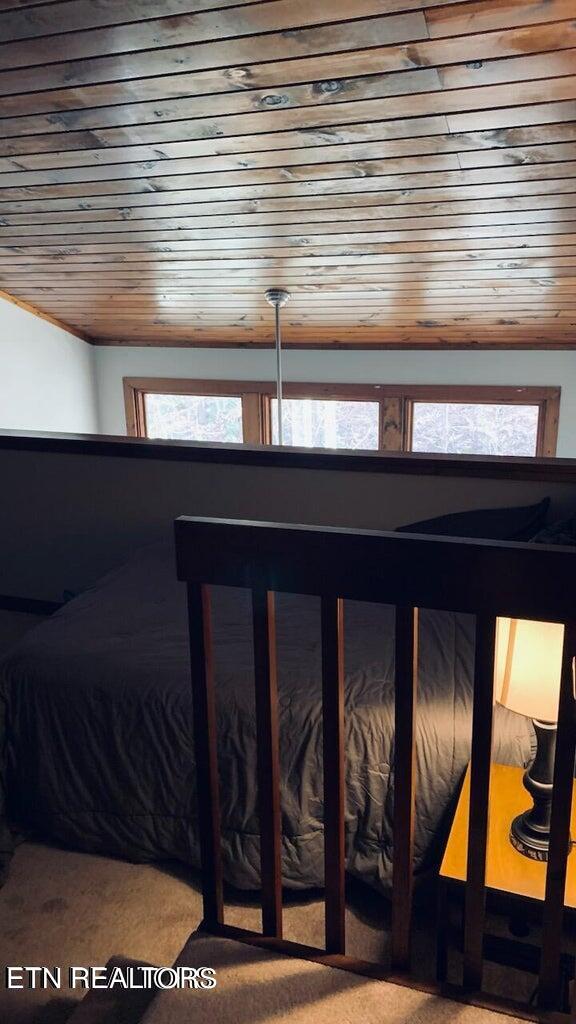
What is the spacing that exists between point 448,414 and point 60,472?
383 centimetres

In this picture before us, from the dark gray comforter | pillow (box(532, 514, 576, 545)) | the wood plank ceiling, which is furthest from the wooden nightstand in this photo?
the wood plank ceiling

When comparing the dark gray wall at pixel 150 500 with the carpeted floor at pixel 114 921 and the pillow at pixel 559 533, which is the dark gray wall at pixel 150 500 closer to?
the pillow at pixel 559 533

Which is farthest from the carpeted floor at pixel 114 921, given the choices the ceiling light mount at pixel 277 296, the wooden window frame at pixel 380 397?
the wooden window frame at pixel 380 397

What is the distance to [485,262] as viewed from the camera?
446cm

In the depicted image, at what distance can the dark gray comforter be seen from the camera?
1895 millimetres

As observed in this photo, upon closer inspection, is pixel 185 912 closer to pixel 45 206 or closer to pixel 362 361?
pixel 45 206

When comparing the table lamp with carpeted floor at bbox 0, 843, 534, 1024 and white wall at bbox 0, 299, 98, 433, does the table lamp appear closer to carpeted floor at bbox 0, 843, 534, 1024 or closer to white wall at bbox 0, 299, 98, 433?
carpeted floor at bbox 0, 843, 534, 1024

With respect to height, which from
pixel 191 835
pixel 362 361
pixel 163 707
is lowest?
pixel 191 835

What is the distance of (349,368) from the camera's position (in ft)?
21.5

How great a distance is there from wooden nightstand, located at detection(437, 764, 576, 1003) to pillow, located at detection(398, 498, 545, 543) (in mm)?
1097

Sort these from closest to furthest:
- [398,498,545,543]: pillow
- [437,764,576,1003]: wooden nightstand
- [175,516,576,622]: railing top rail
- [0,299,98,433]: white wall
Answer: [175,516,576,622]: railing top rail → [437,764,576,1003]: wooden nightstand → [398,498,545,543]: pillow → [0,299,98,433]: white wall

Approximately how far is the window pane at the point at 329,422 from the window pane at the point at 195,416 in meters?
0.44

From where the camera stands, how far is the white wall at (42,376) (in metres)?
6.36

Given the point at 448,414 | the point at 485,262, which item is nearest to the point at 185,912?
the point at 485,262
